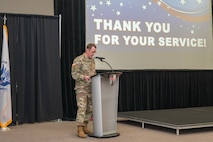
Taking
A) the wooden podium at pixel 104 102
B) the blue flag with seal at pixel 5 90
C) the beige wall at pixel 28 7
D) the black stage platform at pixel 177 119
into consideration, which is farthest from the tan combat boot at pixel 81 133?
the beige wall at pixel 28 7

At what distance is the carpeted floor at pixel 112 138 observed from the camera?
468 cm

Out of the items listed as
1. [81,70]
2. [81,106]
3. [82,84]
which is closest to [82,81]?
[82,84]

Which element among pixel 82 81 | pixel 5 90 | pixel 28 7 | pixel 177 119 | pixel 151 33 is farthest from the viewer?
pixel 151 33

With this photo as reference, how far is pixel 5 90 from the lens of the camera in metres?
5.75

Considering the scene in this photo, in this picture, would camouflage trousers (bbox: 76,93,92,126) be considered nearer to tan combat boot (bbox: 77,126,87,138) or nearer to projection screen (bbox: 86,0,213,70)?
tan combat boot (bbox: 77,126,87,138)

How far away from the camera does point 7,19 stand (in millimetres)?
6195

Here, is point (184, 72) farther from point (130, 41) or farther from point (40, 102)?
point (40, 102)

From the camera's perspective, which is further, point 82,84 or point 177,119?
point 177,119

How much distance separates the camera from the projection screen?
705 centimetres

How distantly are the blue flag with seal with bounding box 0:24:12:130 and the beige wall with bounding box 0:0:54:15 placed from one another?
939 millimetres

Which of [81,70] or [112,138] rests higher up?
[81,70]

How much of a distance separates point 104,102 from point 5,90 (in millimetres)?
1926

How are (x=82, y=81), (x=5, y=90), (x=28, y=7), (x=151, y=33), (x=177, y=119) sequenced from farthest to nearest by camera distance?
(x=151, y=33) < (x=28, y=7) < (x=5, y=90) < (x=177, y=119) < (x=82, y=81)

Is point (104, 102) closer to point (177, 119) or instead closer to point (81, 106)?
point (81, 106)
